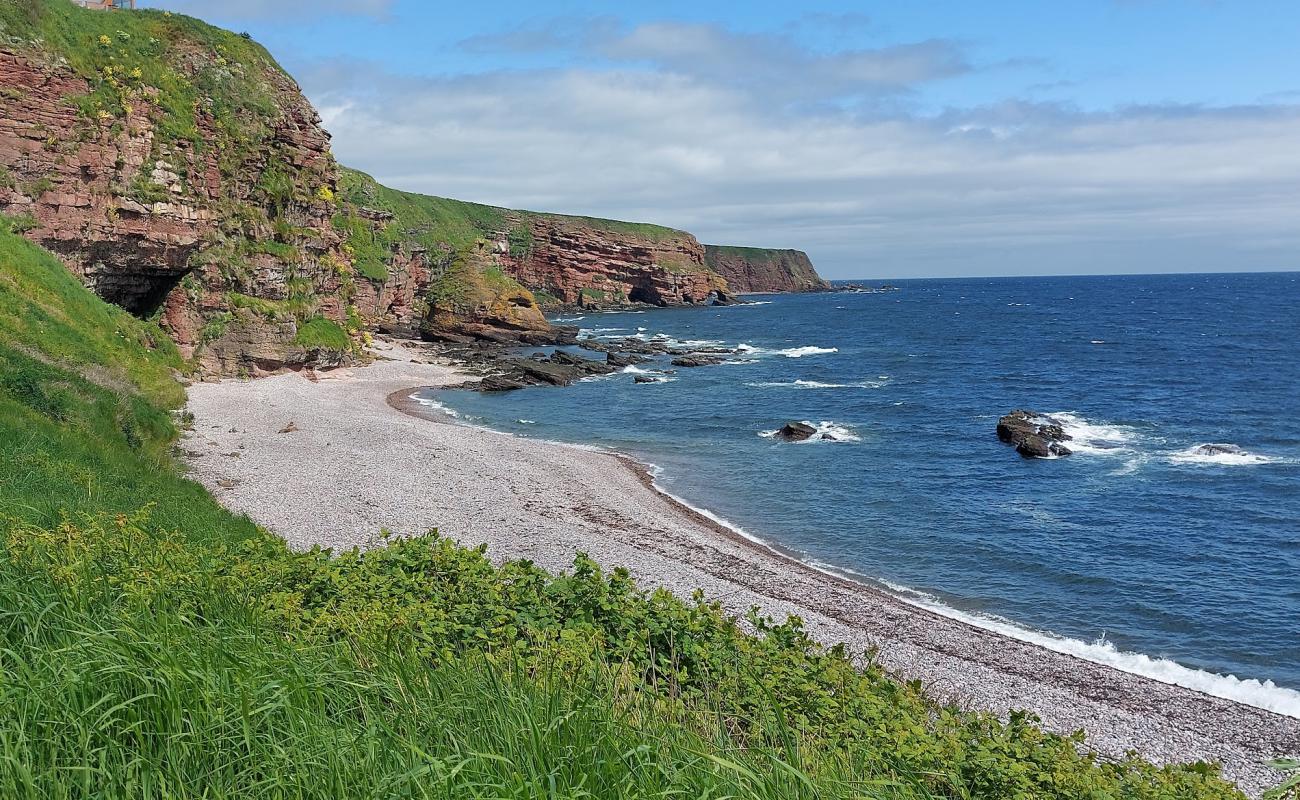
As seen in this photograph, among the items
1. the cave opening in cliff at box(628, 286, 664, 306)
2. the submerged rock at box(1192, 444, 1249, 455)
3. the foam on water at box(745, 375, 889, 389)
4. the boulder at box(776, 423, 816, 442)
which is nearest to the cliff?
the boulder at box(776, 423, 816, 442)

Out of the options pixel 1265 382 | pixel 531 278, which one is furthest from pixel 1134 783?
pixel 531 278

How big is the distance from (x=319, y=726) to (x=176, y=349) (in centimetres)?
4311

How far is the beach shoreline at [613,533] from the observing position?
16125 millimetres

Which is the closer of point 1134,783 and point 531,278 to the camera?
point 1134,783

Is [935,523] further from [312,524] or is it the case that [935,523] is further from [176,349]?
[176,349]

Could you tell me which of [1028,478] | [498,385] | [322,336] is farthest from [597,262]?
[1028,478]

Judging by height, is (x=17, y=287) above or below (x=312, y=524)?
above

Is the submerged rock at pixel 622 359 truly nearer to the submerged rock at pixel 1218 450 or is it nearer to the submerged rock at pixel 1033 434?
the submerged rock at pixel 1033 434

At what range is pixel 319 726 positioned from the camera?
492 centimetres

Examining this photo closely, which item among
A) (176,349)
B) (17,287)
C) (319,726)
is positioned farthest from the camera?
(176,349)

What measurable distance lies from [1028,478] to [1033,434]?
6539 millimetres

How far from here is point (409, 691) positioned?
223 inches

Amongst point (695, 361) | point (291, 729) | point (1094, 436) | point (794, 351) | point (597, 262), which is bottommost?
point (1094, 436)

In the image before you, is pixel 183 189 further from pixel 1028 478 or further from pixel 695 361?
pixel 1028 478
